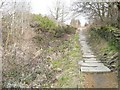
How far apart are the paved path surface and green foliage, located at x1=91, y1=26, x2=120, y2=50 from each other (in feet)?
0.58

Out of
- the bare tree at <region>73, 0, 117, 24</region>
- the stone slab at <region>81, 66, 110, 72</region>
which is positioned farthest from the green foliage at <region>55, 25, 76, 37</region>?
the stone slab at <region>81, 66, 110, 72</region>

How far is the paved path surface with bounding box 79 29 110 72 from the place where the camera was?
2.87 meters

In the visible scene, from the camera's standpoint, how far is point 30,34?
294 cm

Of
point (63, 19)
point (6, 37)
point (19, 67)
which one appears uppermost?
point (63, 19)

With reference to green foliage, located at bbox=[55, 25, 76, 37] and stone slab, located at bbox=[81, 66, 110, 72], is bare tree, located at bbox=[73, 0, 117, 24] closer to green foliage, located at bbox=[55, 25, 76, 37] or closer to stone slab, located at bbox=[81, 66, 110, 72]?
green foliage, located at bbox=[55, 25, 76, 37]

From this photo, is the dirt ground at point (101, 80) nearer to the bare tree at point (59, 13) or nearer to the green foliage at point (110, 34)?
the green foliage at point (110, 34)

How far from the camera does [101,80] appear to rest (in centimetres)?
275

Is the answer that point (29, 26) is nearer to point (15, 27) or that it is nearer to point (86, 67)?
point (15, 27)

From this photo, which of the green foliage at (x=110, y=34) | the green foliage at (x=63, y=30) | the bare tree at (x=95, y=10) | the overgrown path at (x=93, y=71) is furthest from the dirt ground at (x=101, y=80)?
the bare tree at (x=95, y=10)

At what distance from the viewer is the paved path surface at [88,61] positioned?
2.87 meters

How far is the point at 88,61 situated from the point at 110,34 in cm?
37

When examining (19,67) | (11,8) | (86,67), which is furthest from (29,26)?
(86,67)

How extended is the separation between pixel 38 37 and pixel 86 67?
0.61m

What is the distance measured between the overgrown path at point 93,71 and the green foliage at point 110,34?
0.62ft
